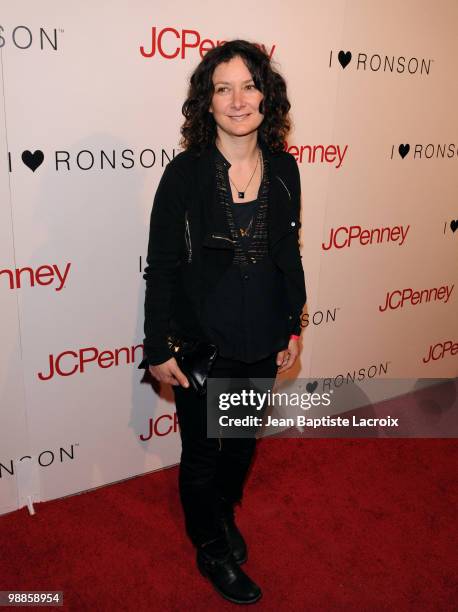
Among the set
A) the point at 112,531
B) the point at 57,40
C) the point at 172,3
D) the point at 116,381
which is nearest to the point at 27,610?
the point at 112,531

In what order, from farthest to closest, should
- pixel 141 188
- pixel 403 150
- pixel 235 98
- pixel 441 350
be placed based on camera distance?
pixel 441 350 < pixel 403 150 < pixel 141 188 < pixel 235 98

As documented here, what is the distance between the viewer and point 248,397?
2.10 m

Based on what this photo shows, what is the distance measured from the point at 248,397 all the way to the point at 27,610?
104 centimetres

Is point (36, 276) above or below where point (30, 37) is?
below

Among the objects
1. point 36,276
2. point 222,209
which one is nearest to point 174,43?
point 222,209

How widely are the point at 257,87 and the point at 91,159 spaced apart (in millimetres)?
690

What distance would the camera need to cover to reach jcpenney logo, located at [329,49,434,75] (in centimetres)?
259

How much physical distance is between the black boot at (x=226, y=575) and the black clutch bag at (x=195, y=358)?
2.07 ft

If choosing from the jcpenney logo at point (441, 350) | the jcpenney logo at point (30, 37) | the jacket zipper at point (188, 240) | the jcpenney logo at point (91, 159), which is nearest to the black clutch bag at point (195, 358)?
the jacket zipper at point (188, 240)

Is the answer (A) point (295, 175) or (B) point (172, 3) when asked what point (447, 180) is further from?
(B) point (172, 3)

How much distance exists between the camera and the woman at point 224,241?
1799 mm

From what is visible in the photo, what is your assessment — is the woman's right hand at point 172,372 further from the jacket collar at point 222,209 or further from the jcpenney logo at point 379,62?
the jcpenney logo at point 379,62

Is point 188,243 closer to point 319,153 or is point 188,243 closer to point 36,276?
point 36,276

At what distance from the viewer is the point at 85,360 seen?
243 centimetres
